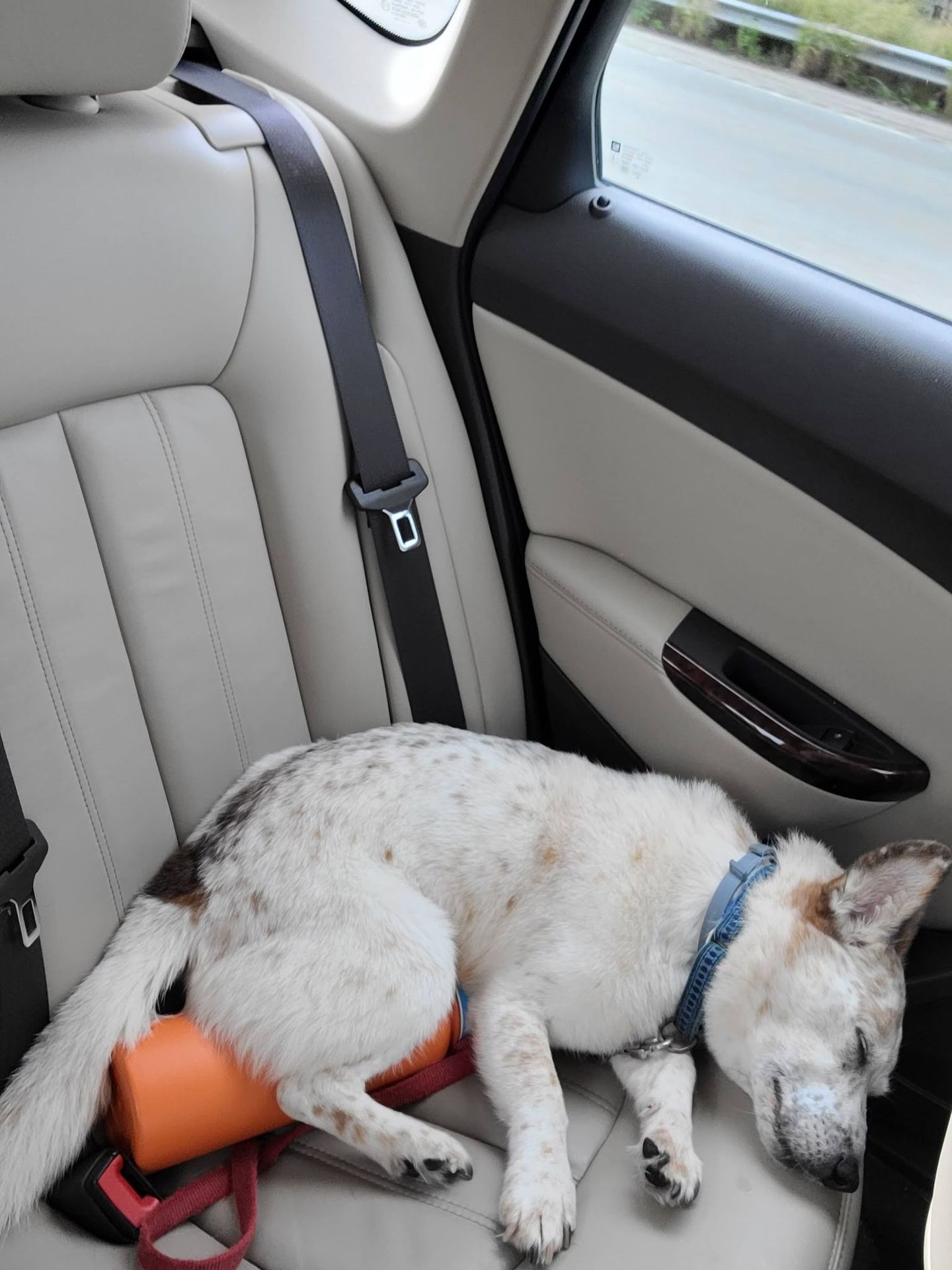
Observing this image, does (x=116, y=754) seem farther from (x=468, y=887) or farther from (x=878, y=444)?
(x=878, y=444)

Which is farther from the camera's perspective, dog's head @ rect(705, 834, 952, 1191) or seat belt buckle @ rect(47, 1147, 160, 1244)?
dog's head @ rect(705, 834, 952, 1191)

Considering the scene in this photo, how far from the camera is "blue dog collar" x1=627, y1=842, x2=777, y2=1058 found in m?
1.78

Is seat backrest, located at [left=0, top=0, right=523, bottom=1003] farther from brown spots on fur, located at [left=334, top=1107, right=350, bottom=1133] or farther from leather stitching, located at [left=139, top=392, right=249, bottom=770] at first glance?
brown spots on fur, located at [left=334, top=1107, right=350, bottom=1133]

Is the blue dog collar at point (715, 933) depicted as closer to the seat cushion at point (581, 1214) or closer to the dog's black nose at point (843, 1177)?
the seat cushion at point (581, 1214)

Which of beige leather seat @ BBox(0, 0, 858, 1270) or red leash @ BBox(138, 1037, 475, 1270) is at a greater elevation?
beige leather seat @ BBox(0, 0, 858, 1270)

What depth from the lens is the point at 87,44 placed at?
147 centimetres

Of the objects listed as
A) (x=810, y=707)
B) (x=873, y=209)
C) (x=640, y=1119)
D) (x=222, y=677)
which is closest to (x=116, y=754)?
(x=222, y=677)

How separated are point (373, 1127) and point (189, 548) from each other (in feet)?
3.14

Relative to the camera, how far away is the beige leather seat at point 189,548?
1.50 meters

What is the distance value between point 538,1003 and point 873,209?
4.81ft

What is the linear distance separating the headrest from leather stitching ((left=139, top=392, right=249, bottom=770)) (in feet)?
1.49

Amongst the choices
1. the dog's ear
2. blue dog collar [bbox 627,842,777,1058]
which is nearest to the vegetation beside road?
the dog's ear

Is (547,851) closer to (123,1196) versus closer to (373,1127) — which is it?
(373,1127)

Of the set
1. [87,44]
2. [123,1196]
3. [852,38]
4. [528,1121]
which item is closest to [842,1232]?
[528,1121]
